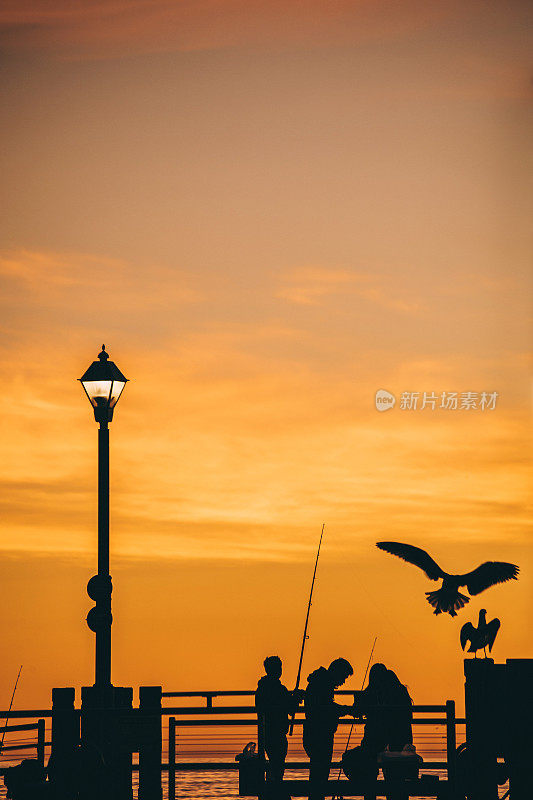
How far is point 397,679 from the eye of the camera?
545 inches

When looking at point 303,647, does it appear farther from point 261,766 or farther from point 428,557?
point 261,766

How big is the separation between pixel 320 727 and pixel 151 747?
2209mm

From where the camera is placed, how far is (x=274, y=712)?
14.0 meters

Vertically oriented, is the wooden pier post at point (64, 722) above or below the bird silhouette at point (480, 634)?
below

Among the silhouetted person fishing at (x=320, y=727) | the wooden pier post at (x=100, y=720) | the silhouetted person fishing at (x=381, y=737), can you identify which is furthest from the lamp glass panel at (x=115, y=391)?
the silhouetted person fishing at (x=381, y=737)

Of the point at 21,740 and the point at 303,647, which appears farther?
the point at 303,647

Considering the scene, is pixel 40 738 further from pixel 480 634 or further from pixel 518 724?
pixel 518 724

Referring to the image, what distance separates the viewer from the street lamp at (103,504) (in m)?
13.9

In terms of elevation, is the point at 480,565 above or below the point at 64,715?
above

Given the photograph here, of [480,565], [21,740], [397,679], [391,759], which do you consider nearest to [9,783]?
[391,759]

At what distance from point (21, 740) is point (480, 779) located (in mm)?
7640

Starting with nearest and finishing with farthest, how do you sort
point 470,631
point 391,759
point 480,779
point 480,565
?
point 480,779 → point 391,759 → point 470,631 → point 480,565

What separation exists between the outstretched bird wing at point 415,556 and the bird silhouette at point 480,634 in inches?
145

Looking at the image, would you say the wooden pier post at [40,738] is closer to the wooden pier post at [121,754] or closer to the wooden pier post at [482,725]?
the wooden pier post at [121,754]
